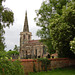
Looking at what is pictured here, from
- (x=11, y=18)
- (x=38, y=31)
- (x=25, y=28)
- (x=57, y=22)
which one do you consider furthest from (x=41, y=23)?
(x=25, y=28)

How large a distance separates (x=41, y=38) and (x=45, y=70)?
9.77 m

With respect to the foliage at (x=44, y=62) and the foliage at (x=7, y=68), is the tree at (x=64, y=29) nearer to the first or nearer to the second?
the foliage at (x=44, y=62)

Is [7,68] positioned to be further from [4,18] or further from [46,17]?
[46,17]

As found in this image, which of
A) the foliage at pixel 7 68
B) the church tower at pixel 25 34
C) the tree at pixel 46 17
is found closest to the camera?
the foliage at pixel 7 68

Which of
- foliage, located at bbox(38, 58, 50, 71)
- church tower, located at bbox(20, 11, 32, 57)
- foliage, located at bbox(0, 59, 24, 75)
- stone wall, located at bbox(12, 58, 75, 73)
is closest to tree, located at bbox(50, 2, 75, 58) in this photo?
stone wall, located at bbox(12, 58, 75, 73)

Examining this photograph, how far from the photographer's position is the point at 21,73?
8.48 m

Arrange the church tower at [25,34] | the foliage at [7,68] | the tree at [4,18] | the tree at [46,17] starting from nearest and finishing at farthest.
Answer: the foliage at [7,68], the tree at [4,18], the tree at [46,17], the church tower at [25,34]

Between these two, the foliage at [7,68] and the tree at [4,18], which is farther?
the tree at [4,18]

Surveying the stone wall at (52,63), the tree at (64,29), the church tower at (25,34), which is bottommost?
the stone wall at (52,63)

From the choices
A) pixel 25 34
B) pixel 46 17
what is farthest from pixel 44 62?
pixel 25 34

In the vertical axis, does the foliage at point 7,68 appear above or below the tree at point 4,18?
below

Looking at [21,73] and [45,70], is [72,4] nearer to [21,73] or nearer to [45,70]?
[45,70]

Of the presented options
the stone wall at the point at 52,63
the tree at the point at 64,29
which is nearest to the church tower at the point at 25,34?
the stone wall at the point at 52,63

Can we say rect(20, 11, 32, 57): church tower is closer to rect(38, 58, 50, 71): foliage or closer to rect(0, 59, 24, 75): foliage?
rect(38, 58, 50, 71): foliage
